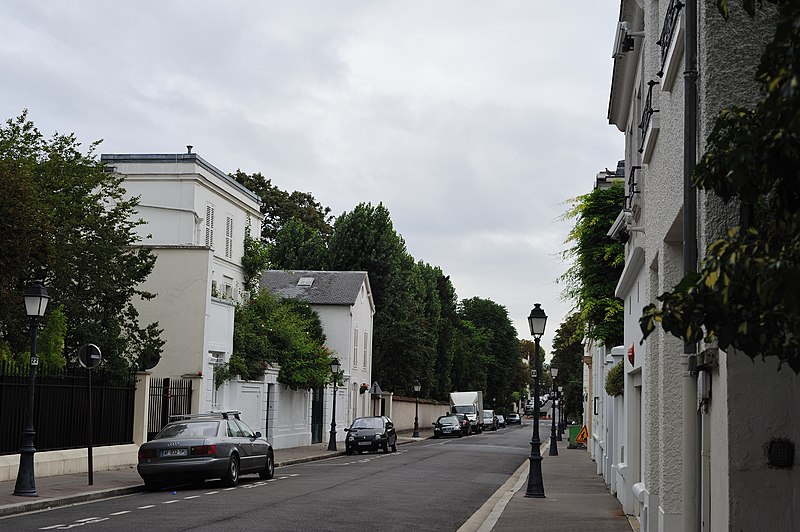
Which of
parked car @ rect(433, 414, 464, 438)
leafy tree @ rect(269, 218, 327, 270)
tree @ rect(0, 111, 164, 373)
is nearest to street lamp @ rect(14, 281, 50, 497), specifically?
tree @ rect(0, 111, 164, 373)

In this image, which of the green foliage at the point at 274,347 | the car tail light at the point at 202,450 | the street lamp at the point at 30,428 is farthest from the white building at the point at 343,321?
the street lamp at the point at 30,428

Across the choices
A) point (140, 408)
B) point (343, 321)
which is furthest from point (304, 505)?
point (343, 321)

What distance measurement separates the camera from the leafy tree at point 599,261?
23.3 meters

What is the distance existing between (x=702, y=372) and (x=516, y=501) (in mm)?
12390

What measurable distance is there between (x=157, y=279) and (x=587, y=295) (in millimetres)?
15326

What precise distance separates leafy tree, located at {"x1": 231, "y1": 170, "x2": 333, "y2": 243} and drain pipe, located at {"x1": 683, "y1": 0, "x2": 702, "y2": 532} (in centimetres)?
6197

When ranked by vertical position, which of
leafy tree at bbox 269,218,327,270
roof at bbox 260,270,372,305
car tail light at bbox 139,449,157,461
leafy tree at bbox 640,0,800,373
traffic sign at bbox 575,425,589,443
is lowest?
traffic sign at bbox 575,425,589,443

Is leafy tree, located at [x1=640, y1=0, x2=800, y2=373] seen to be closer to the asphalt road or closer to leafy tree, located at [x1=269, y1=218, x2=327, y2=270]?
the asphalt road

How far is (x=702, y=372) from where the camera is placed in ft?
24.6

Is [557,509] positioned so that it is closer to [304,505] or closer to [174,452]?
[304,505]

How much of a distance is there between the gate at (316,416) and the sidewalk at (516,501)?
20523 millimetres

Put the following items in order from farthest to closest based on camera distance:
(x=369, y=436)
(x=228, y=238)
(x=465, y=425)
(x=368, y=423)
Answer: (x=465, y=425) → (x=228, y=238) → (x=368, y=423) → (x=369, y=436)

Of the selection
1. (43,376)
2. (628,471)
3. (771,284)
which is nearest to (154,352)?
(43,376)

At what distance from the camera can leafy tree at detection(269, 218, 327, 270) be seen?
Answer: 214ft
